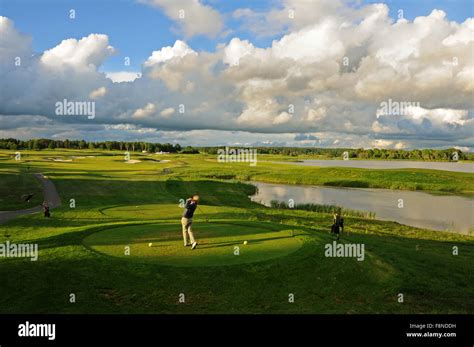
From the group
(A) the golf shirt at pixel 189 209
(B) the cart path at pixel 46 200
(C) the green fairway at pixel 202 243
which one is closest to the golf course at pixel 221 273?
(C) the green fairway at pixel 202 243

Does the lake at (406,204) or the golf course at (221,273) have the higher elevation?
the golf course at (221,273)

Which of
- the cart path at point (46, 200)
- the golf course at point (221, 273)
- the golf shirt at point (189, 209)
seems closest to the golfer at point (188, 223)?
the golf shirt at point (189, 209)

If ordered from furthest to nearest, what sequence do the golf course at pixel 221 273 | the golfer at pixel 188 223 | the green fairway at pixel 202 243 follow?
the golfer at pixel 188 223
the green fairway at pixel 202 243
the golf course at pixel 221 273

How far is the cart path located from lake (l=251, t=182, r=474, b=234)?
28582mm

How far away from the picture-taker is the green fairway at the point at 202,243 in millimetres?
15317

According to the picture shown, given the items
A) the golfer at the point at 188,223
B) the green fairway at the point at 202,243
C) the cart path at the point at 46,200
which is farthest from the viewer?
the cart path at the point at 46,200

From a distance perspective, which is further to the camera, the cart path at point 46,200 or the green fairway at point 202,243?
the cart path at point 46,200

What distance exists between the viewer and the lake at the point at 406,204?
44769 mm

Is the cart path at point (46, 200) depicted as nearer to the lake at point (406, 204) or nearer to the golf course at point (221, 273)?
the golf course at point (221, 273)

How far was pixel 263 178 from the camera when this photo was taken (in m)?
94.7

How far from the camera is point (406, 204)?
58.6 m

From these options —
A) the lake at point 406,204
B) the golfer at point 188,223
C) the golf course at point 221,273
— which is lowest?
the lake at point 406,204

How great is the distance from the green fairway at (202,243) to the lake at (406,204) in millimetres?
28824
